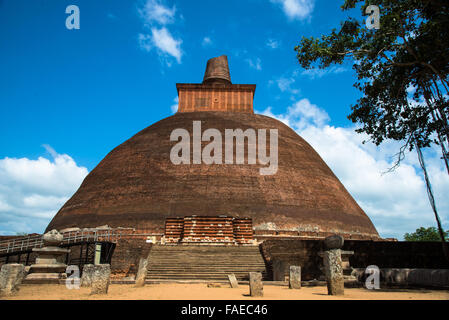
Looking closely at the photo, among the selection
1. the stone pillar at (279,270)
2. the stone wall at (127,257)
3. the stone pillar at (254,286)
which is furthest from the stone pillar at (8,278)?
the stone pillar at (279,270)

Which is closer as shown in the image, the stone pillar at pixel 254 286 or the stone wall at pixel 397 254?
the stone pillar at pixel 254 286

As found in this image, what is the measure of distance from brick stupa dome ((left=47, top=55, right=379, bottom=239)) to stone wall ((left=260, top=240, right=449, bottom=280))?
5252 mm

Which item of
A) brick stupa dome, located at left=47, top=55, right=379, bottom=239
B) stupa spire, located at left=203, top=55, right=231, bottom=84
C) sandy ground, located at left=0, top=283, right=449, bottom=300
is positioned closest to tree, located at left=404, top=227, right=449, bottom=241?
brick stupa dome, located at left=47, top=55, right=379, bottom=239

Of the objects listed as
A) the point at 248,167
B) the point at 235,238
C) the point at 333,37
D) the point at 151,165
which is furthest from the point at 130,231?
the point at 333,37

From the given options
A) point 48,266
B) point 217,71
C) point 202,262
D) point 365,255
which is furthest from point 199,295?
point 217,71

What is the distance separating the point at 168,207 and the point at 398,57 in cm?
1294

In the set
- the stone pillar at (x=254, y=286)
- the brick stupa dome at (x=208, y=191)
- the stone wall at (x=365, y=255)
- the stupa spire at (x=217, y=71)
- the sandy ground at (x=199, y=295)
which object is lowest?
the sandy ground at (x=199, y=295)

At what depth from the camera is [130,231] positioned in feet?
58.1

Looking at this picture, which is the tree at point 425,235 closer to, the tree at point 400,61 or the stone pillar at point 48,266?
the tree at point 400,61

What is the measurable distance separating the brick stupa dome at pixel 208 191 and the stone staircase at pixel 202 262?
4.20 metres

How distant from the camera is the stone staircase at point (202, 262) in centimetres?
1119

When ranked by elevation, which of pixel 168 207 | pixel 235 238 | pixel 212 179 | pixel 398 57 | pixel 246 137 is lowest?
pixel 235 238

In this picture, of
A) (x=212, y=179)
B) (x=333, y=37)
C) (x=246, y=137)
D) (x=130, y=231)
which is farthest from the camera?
(x=246, y=137)
